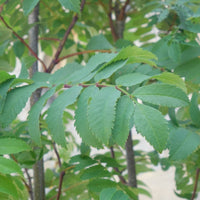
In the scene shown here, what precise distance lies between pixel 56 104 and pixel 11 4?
166 mm

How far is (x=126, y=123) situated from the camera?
0.25 m

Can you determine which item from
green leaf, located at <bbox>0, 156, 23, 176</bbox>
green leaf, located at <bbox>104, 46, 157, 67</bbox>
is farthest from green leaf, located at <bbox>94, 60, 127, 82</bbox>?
green leaf, located at <bbox>0, 156, 23, 176</bbox>

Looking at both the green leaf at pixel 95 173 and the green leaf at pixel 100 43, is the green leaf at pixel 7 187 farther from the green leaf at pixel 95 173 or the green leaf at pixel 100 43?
the green leaf at pixel 100 43

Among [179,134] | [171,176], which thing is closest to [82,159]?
[179,134]

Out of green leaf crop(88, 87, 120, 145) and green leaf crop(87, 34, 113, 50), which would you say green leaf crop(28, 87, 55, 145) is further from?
green leaf crop(87, 34, 113, 50)

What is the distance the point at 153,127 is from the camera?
0.24 meters

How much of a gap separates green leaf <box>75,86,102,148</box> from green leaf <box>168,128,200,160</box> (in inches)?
4.3

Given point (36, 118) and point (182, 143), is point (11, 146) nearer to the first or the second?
point (36, 118)

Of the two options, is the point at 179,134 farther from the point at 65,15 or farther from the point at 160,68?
the point at 65,15

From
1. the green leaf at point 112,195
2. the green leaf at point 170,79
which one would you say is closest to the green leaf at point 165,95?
the green leaf at point 170,79

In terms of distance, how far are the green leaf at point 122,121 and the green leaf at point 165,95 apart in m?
0.01

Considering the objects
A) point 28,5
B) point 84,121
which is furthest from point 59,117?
point 28,5

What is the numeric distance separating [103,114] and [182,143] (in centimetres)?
14

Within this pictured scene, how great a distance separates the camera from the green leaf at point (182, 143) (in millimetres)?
345
